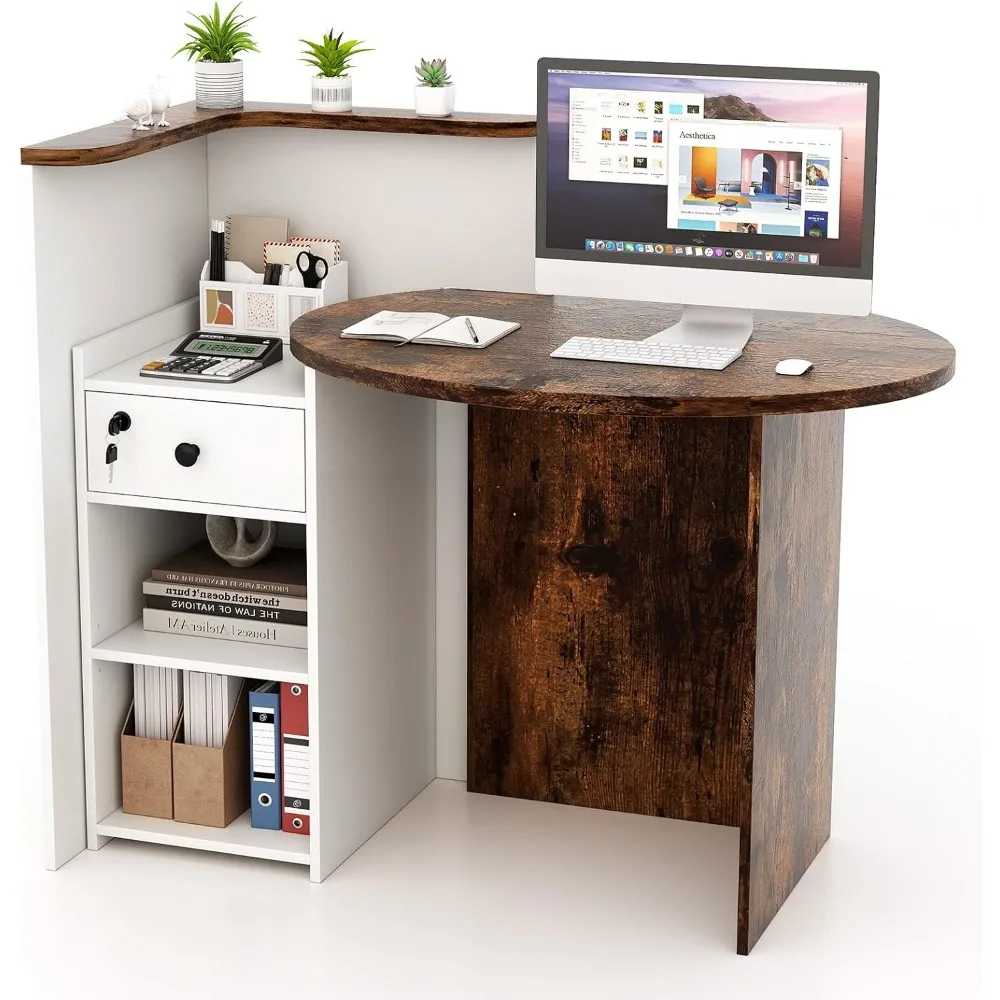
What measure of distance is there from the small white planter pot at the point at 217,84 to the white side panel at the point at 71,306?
0.35 ft

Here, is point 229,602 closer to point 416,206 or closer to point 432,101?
point 416,206

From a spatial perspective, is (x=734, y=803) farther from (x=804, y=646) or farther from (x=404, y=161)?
(x=404, y=161)

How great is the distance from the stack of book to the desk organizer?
455 millimetres

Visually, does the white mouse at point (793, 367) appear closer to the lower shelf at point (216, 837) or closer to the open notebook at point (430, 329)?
the open notebook at point (430, 329)

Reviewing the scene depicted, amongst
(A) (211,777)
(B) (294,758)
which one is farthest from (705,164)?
(A) (211,777)

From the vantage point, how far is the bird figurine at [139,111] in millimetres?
3547

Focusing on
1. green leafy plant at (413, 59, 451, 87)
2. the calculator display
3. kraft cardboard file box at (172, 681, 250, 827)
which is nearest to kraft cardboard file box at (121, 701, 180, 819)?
kraft cardboard file box at (172, 681, 250, 827)

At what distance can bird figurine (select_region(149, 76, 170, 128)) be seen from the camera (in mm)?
3605

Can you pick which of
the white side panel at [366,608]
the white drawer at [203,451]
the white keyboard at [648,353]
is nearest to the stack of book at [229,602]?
the white side panel at [366,608]

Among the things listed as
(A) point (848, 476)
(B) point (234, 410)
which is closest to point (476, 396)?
(B) point (234, 410)

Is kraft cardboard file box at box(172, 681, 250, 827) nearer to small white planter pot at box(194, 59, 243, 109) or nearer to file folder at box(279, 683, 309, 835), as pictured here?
file folder at box(279, 683, 309, 835)

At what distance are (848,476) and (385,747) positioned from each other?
5.12 feet

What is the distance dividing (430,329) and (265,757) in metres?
0.88

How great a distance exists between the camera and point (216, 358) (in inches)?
141
